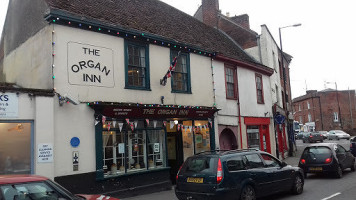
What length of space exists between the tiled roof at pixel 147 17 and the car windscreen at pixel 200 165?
5572 millimetres

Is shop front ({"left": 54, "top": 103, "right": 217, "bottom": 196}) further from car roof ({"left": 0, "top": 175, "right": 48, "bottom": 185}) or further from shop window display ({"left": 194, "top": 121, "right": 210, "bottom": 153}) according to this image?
car roof ({"left": 0, "top": 175, "right": 48, "bottom": 185})

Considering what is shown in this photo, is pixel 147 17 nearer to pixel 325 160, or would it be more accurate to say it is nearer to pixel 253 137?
pixel 253 137

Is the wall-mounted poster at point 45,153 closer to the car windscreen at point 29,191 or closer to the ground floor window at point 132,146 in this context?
the ground floor window at point 132,146

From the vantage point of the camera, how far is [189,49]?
44.2 ft

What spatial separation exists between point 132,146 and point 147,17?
6300 millimetres

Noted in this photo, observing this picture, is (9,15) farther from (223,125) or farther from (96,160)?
(223,125)

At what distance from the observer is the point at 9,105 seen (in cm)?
791

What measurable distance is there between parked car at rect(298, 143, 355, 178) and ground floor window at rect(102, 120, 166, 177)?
Result: 608 cm

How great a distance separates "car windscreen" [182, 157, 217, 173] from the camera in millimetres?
7723

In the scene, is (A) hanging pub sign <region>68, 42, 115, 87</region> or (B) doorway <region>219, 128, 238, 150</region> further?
(B) doorway <region>219, 128, 238, 150</region>

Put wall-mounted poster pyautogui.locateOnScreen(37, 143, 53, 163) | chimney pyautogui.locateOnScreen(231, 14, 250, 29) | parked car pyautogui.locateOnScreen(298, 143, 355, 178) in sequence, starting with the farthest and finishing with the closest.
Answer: chimney pyautogui.locateOnScreen(231, 14, 250, 29)
parked car pyautogui.locateOnScreen(298, 143, 355, 178)
wall-mounted poster pyautogui.locateOnScreen(37, 143, 53, 163)

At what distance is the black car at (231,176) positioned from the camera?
743cm

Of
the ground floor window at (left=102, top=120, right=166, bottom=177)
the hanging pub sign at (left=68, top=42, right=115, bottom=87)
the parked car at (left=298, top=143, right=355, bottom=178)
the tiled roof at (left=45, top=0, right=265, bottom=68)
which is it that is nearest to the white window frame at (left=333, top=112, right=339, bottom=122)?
the tiled roof at (left=45, top=0, right=265, bottom=68)

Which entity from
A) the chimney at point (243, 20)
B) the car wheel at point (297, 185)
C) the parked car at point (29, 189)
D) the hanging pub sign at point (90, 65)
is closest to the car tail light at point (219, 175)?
the car wheel at point (297, 185)
